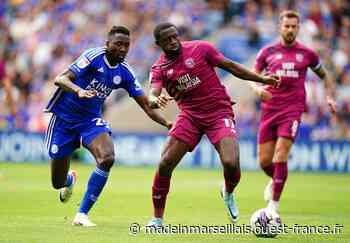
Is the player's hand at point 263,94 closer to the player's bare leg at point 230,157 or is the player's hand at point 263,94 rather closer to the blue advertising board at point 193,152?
the player's bare leg at point 230,157

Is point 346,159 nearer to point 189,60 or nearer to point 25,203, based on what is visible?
point 25,203

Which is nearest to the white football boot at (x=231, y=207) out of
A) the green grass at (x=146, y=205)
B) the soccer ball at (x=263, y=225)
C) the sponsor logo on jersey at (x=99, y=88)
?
the green grass at (x=146, y=205)

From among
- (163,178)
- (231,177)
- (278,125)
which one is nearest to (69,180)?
(163,178)

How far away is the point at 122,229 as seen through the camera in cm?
1170

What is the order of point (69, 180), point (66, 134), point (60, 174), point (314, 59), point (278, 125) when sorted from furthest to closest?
point (314, 59) < point (278, 125) < point (69, 180) < point (60, 174) < point (66, 134)

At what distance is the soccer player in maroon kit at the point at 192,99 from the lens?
38.8 feet

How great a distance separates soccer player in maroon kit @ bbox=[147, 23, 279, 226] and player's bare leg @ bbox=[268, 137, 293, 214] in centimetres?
161

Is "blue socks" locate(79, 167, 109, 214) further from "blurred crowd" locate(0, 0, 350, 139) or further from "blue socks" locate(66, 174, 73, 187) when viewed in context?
"blurred crowd" locate(0, 0, 350, 139)

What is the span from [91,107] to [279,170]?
310 cm

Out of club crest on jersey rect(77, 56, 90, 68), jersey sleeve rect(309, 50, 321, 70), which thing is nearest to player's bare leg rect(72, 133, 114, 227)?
club crest on jersey rect(77, 56, 90, 68)

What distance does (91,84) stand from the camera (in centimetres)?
1248

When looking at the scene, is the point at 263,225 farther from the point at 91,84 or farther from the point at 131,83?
the point at 91,84

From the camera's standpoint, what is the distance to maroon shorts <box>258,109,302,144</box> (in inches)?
570

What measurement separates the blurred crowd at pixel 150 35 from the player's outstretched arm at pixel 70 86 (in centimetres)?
1402
